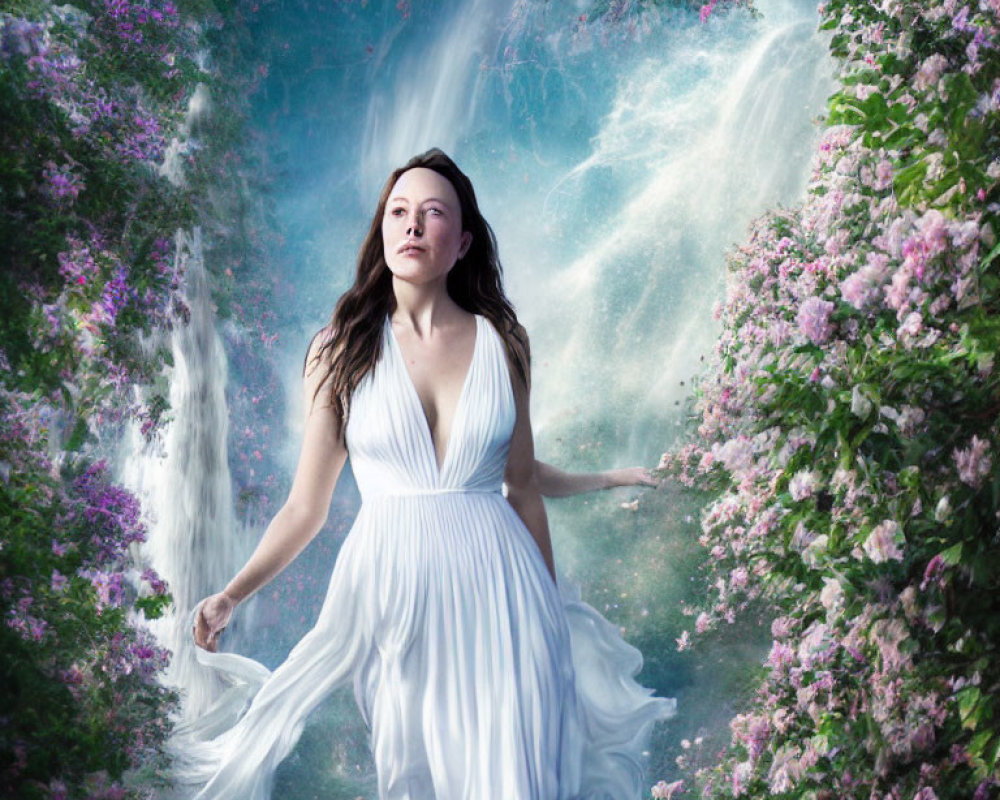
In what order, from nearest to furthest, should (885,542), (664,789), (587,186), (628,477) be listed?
(885,542) → (628,477) → (664,789) → (587,186)

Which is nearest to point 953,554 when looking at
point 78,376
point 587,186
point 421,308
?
point 421,308

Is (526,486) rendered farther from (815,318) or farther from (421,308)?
(815,318)

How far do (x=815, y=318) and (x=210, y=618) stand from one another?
128 centimetres

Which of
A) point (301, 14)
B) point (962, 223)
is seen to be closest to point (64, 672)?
point (301, 14)

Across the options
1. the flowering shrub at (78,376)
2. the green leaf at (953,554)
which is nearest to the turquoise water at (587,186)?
the flowering shrub at (78,376)

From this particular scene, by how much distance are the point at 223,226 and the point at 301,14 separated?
2.35ft

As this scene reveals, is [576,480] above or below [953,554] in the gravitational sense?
above

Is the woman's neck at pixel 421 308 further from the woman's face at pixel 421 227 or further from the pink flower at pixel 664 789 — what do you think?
the pink flower at pixel 664 789

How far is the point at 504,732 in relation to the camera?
2375 mm

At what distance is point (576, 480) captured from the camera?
308 cm

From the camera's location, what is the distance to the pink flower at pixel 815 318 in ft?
7.75

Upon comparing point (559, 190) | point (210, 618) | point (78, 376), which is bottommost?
point (210, 618)

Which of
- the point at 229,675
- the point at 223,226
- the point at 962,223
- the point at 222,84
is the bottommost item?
the point at 229,675

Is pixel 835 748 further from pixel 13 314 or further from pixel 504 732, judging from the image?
pixel 13 314
